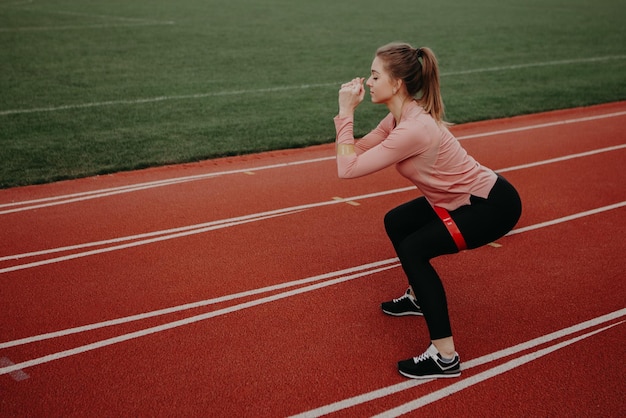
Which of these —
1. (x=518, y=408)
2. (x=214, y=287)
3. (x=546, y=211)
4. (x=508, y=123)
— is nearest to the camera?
(x=518, y=408)

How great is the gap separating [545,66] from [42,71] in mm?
12693

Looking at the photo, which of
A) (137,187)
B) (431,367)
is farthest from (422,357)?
(137,187)

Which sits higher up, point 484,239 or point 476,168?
point 476,168

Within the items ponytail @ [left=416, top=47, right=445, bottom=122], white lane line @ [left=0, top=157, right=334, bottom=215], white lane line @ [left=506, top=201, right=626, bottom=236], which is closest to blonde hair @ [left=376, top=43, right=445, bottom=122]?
ponytail @ [left=416, top=47, right=445, bottom=122]

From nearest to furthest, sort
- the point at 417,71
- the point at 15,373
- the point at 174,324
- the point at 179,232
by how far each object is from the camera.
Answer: the point at 417,71 < the point at 15,373 < the point at 174,324 < the point at 179,232

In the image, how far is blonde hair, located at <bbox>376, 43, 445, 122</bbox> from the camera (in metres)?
4.04

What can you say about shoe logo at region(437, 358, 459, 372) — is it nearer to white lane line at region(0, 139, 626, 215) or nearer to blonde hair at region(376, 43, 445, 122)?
blonde hair at region(376, 43, 445, 122)

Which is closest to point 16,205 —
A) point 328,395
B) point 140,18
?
point 328,395

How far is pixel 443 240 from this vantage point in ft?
13.2

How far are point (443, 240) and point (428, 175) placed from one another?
1.33ft

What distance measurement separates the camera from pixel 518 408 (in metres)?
3.86

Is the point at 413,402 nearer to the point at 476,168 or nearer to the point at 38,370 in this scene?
the point at 476,168

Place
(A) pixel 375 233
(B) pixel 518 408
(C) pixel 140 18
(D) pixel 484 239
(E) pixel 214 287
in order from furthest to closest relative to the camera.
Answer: (C) pixel 140 18
(A) pixel 375 233
(E) pixel 214 287
(D) pixel 484 239
(B) pixel 518 408

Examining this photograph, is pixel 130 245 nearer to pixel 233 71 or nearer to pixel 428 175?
pixel 428 175
